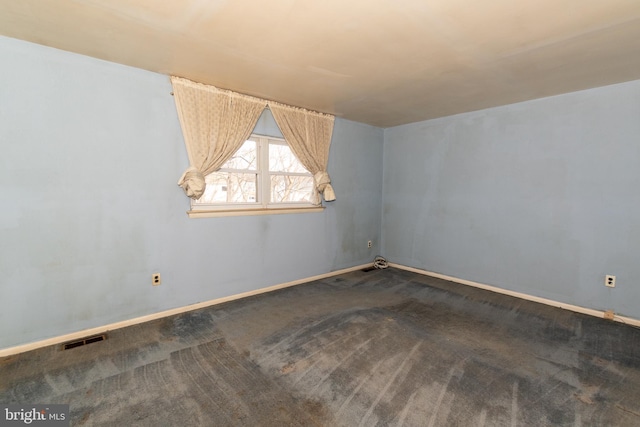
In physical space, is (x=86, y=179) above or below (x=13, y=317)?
above

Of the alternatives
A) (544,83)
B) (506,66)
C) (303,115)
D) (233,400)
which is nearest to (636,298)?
(544,83)


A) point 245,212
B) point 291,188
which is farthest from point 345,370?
point 291,188

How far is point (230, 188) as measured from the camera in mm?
3342

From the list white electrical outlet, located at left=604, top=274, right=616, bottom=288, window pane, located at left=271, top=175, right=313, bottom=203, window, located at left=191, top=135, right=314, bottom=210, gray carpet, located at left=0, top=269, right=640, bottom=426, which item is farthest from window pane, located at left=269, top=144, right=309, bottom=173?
white electrical outlet, located at left=604, top=274, right=616, bottom=288

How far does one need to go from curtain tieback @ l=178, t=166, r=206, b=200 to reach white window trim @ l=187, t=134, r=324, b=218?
0.20 metres

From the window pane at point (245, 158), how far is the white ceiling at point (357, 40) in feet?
2.14

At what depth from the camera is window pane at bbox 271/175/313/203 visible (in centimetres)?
374

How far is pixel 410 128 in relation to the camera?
180 inches

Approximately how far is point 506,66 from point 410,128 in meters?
2.10

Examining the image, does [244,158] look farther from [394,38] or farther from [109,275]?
[394,38]

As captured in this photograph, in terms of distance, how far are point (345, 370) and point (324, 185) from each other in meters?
2.53

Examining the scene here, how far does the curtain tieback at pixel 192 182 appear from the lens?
2.83 m

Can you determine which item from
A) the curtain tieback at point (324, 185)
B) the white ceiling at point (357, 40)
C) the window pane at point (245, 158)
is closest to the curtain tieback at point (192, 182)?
the window pane at point (245, 158)

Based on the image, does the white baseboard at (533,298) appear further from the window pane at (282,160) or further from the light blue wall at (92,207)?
the light blue wall at (92,207)
